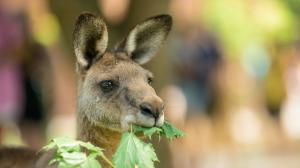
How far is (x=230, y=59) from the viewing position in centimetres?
1717

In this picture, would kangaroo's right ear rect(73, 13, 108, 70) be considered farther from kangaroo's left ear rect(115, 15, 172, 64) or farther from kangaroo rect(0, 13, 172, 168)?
kangaroo's left ear rect(115, 15, 172, 64)

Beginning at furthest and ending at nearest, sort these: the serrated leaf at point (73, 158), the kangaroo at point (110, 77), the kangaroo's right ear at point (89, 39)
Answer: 1. the kangaroo's right ear at point (89, 39)
2. the kangaroo at point (110, 77)
3. the serrated leaf at point (73, 158)

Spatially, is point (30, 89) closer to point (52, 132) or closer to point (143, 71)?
point (52, 132)

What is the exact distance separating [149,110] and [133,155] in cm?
64

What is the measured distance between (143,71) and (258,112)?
11837mm

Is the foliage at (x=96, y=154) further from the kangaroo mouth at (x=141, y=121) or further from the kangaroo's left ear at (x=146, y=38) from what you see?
the kangaroo's left ear at (x=146, y=38)

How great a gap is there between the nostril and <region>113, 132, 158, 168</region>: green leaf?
0.49 metres

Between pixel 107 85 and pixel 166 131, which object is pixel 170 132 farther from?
pixel 107 85

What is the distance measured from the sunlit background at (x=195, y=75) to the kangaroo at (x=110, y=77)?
2441mm

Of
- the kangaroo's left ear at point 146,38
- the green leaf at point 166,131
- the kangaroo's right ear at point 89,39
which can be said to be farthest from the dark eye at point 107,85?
the green leaf at point 166,131

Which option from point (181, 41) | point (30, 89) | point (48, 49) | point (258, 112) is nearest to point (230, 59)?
point (181, 41)

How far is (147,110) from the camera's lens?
670 centimetres

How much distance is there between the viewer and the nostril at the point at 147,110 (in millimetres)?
6629

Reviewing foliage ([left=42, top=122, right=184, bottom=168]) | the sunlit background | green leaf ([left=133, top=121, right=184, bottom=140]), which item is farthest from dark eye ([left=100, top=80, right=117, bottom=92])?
the sunlit background
